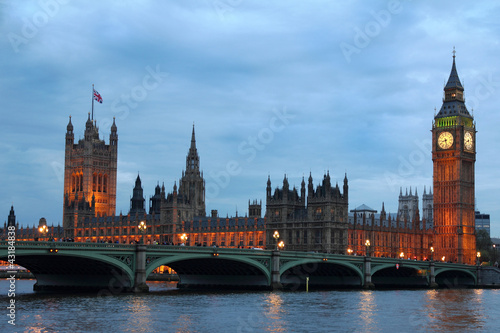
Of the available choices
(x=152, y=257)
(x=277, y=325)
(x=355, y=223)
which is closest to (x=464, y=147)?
(x=355, y=223)

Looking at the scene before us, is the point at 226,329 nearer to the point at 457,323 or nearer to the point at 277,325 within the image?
the point at 277,325

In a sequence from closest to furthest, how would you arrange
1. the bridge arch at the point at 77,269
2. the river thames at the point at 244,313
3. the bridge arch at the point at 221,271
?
the river thames at the point at 244,313 < the bridge arch at the point at 77,269 < the bridge arch at the point at 221,271

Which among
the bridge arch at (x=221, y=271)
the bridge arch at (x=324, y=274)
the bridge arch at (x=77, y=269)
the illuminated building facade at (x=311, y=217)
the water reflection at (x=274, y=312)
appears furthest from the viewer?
the illuminated building facade at (x=311, y=217)

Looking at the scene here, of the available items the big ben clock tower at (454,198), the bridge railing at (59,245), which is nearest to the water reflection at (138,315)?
the bridge railing at (59,245)

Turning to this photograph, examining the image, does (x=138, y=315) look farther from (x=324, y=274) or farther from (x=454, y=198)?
(x=454, y=198)

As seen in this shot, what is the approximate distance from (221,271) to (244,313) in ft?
124

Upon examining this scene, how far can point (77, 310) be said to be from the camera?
74875 millimetres

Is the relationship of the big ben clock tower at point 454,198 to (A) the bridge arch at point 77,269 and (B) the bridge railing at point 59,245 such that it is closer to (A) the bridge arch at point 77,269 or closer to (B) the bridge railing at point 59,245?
(A) the bridge arch at point 77,269

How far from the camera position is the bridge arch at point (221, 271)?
10381 cm

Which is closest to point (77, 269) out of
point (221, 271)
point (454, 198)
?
point (221, 271)

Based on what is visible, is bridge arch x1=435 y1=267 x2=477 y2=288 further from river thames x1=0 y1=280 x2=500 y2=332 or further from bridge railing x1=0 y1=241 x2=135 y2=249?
bridge railing x1=0 y1=241 x2=135 y2=249

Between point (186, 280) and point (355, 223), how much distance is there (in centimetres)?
7305

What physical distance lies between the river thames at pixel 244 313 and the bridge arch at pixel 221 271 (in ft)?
15.9

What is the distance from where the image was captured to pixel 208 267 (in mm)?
112500
